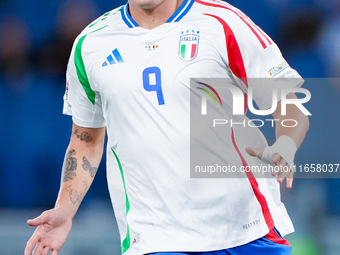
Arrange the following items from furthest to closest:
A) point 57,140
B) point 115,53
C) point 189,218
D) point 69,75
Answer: point 57,140 < point 69,75 < point 115,53 < point 189,218

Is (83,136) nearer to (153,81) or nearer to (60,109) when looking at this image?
(153,81)

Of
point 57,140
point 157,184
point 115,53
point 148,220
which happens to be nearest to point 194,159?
point 157,184

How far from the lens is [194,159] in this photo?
194 centimetres

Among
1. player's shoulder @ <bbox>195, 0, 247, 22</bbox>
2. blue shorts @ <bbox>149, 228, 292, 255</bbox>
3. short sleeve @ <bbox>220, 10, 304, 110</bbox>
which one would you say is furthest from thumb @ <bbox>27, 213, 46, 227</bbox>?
player's shoulder @ <bbox>195, 0, 247, 22</bbox>

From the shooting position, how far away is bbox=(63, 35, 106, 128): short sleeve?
2.18 meters

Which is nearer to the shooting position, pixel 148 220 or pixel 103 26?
pixel 148 220

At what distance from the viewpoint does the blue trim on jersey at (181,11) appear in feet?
6.76

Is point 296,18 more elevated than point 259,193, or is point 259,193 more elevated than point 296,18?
point 296,18

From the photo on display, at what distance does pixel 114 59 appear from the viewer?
81.1 inches

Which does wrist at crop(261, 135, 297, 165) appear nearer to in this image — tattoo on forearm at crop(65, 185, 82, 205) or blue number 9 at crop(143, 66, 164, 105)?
blue number 9 at crop(143, 66, 164, 105)

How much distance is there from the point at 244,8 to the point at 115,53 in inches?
123

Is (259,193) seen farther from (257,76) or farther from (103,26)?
(103,26)

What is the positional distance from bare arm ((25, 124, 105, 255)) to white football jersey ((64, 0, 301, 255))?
0.25 m

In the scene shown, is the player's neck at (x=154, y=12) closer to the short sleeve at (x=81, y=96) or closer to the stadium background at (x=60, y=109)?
the short sleeve at (x=81, y=96)
